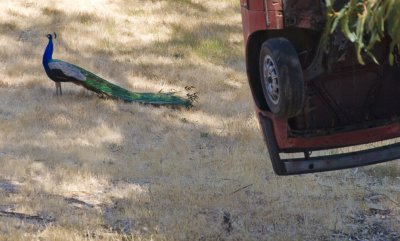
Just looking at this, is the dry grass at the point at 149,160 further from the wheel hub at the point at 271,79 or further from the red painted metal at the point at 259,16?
the red painted metal at the point at 259,16

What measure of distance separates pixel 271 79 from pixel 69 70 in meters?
8.17

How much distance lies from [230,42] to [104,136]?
286 inches

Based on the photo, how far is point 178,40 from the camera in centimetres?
1669

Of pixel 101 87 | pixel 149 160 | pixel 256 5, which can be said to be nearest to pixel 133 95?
pixel 101 87

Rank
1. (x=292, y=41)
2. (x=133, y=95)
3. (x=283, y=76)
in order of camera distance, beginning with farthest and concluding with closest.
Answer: (x=133, y=95), (x=292, y=41), (x=283, y=76)

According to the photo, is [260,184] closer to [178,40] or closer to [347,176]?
[347,176]

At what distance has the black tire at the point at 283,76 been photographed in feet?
15.8

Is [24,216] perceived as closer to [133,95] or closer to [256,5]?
[256,5]

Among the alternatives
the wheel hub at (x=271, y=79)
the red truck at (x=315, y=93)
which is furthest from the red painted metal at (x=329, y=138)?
Result: the wheel hub at (x=271, y=79)

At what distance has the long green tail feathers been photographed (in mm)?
12359

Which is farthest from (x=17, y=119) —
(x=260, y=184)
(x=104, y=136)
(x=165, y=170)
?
(x=260, y=184)

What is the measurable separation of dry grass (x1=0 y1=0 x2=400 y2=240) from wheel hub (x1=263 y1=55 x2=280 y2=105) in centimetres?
185

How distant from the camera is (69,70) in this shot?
12.7 metres

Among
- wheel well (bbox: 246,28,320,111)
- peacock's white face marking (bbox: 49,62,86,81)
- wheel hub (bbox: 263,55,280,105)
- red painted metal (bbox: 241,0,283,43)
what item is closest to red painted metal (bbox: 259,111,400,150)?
wheel hub (bbox: 263,55,280,105)
